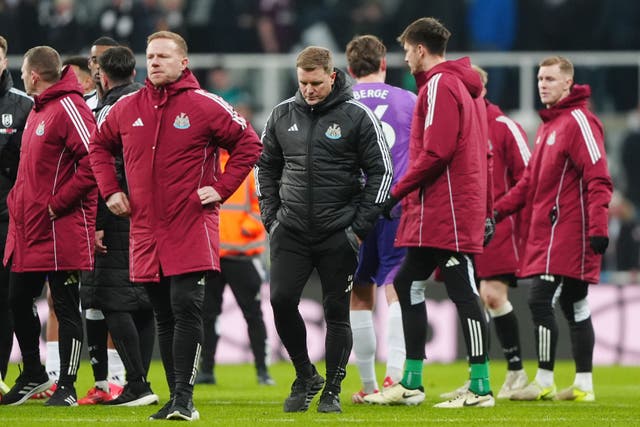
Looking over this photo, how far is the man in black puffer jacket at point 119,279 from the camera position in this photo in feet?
32.3

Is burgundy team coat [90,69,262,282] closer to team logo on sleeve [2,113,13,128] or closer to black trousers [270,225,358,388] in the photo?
black trousers [270,225,358,388]

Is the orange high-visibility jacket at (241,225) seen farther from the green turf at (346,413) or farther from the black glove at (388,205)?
the black glove at (388,205)

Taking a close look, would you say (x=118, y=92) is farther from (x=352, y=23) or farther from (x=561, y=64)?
(x=352, y=23)

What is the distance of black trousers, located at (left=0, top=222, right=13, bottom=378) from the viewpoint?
10.1 meters

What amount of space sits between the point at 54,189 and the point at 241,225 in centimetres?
378

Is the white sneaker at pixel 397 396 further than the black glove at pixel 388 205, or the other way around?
the white sneaker at pixel 397 396

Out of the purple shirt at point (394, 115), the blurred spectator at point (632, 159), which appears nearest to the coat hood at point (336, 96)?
the purple shirt at point (394, 115)

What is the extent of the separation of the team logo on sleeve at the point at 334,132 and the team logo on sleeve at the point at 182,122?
925mm

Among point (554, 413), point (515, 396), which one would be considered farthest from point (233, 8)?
point (554, 413)

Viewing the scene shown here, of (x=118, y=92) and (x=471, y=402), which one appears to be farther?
(x=118, y=92)

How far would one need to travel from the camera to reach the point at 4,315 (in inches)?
408

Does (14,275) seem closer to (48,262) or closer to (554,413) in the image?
(48,262)

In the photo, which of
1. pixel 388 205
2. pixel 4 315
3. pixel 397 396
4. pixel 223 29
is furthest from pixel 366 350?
pixel 223 29

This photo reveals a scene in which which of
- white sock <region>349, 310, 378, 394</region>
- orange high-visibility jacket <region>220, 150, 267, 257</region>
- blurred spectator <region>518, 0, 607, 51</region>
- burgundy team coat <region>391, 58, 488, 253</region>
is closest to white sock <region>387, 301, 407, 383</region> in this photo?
white sock <region>349, 310, 378, 394</region>
